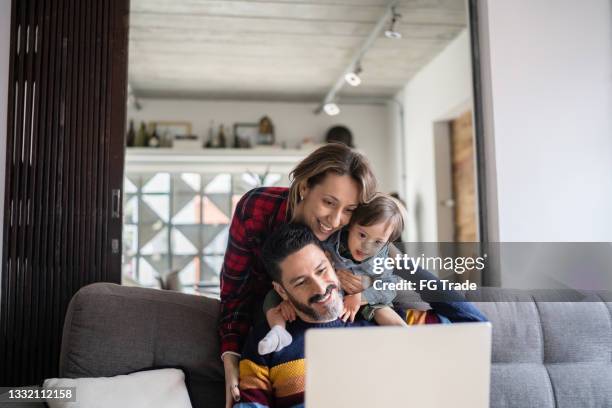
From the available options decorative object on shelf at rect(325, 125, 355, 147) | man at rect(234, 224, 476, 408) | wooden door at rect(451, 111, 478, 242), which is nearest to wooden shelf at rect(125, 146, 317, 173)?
decorative object on shelf at rect(325, 125, 355, 147)

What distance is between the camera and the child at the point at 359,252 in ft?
5.77

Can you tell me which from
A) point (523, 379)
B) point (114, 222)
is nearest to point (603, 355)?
point (523, 379)

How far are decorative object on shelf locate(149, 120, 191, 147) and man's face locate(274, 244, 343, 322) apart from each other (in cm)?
450

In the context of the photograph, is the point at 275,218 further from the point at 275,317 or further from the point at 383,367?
the point at 383,367

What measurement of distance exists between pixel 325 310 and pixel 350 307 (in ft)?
0.30

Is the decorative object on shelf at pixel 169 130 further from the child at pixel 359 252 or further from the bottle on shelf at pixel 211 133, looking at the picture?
the child at pixel 359 252

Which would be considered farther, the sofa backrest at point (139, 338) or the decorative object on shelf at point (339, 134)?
the decorative object on shelf at point (339, 134)

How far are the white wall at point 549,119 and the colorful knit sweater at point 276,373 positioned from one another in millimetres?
1347

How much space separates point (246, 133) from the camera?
6117 mm

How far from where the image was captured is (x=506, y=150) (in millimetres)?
2748

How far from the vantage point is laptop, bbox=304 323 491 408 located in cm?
118

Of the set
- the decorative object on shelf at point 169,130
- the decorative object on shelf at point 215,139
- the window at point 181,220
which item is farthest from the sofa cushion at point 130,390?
the decorative object on shelf at point 169,130

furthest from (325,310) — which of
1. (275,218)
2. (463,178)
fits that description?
(463,178)

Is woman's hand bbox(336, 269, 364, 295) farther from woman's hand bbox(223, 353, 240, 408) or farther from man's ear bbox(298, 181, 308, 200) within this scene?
woman's hand bbox(223, 353, 240, 408)
